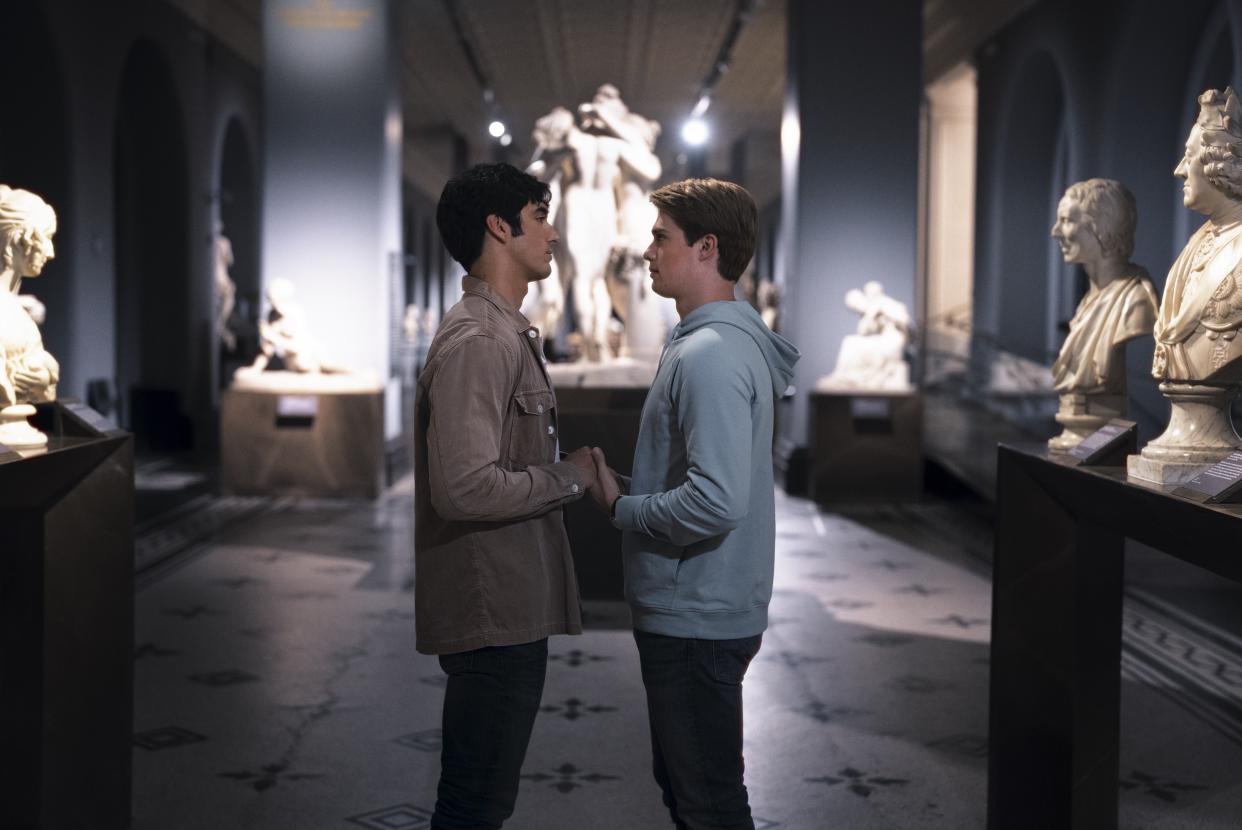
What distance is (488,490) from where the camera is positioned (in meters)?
2.47

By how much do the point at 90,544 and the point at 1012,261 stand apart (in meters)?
15.9

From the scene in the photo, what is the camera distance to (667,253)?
2594mm

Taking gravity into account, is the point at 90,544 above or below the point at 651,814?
above

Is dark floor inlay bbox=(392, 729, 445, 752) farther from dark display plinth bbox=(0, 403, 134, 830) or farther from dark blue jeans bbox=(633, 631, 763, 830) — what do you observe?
dark blue jeans bbox=(633, 631, 763, 830)

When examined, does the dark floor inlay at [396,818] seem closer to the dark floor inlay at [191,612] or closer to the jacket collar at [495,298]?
the jacket collar at [495,298]

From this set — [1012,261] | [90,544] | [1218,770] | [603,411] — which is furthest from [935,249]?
[90,544]

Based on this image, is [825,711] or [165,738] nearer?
[165,738]

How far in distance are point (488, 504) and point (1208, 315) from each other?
68.1 inches

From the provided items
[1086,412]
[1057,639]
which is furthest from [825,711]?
[1057,639]

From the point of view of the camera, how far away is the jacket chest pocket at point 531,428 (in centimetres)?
262

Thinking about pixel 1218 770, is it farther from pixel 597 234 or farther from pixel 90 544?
→ pixel 597 234

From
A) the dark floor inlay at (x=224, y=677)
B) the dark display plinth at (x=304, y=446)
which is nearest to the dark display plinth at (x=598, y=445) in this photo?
the dark floor inlay at (x=224, y=677)

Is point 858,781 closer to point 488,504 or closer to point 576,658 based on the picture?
point 576,658

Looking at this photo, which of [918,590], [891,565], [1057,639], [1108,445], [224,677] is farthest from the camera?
[891,565]
